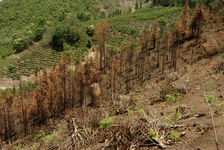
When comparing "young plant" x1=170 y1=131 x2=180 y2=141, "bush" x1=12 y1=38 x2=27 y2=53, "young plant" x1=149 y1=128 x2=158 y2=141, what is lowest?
"bush" x1=12 y1=38 x2=27 y2=53

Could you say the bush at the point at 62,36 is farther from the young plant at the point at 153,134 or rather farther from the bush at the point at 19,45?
the young plant at the point at 153,134

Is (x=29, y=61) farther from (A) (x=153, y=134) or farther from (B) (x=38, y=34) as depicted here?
(A) (x=153, y=134)

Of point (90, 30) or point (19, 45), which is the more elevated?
point (90, 30)

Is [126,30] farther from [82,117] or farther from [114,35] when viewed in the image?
[82,117]

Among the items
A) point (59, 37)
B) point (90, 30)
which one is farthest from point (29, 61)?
point (90, 30)

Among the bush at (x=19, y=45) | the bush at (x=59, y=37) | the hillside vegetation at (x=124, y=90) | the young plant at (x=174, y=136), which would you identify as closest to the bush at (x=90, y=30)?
the hillside vegetation at (x=124, y=90)

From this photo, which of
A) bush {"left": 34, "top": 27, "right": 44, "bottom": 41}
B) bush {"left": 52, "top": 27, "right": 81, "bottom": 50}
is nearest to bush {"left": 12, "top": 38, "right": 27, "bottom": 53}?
bush {"left": 34, "top": 27, "right": 44, "bottom": 41}

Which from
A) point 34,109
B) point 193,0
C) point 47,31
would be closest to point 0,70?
point 47,31

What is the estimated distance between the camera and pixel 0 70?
51.8 meters

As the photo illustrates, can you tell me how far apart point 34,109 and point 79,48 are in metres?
33.5

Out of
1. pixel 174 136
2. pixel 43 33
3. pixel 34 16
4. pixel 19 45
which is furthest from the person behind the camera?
pixel 34 16

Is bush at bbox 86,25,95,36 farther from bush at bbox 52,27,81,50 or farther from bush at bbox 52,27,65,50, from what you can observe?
bush at bbox 52,27,65,50

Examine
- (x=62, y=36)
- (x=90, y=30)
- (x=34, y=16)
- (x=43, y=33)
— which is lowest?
(x=62, y=36)

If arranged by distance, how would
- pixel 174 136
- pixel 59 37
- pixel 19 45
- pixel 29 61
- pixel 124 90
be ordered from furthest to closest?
pixel 19 45
pixel 59 37
pixel 29 61
pixel 124 90
pixel 174 136
